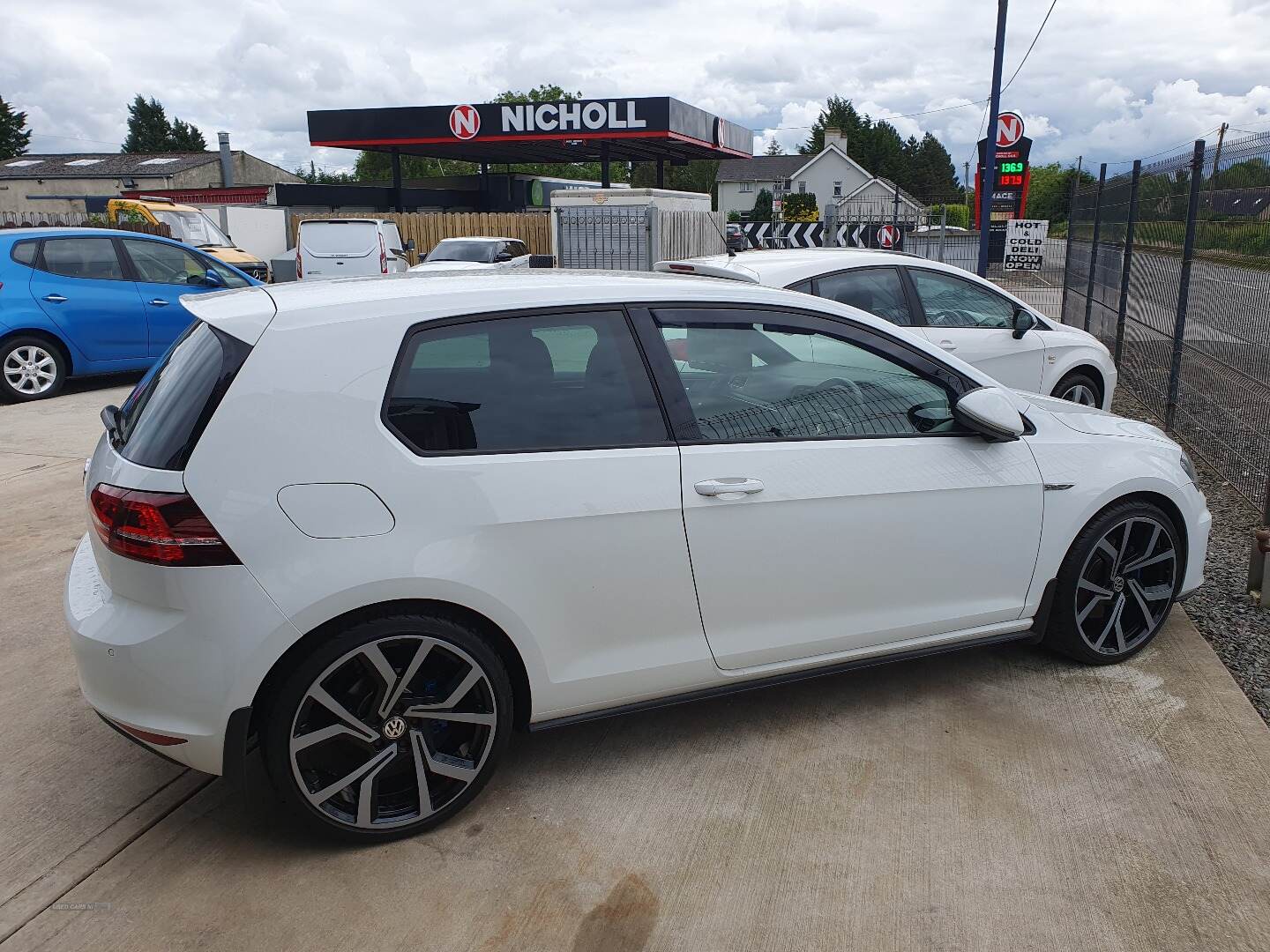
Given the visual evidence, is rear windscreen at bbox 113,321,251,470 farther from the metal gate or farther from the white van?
the white van

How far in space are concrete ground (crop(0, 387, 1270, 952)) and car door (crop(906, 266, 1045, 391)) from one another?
358cm

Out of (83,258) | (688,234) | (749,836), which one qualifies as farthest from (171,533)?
(688,234)

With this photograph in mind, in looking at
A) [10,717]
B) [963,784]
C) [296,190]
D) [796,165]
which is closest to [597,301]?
[963,784]

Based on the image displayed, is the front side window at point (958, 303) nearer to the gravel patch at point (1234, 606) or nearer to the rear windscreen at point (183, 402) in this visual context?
the gravel patch at point (1234, 606)

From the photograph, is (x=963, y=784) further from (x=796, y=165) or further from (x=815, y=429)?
(x=796, y=165)

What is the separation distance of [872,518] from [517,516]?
1231mm

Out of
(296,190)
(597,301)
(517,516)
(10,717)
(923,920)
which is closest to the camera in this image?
(923,920)

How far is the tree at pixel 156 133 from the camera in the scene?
107438 millimetres

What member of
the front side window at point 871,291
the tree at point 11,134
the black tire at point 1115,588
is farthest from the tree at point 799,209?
the tree at point 11,134

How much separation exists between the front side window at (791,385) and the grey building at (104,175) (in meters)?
55.3

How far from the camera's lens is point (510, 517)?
10.0 feet

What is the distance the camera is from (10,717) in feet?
12.9

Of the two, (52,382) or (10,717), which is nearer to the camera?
(10,717)

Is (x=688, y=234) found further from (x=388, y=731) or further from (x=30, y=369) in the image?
(x=388, y=731)
